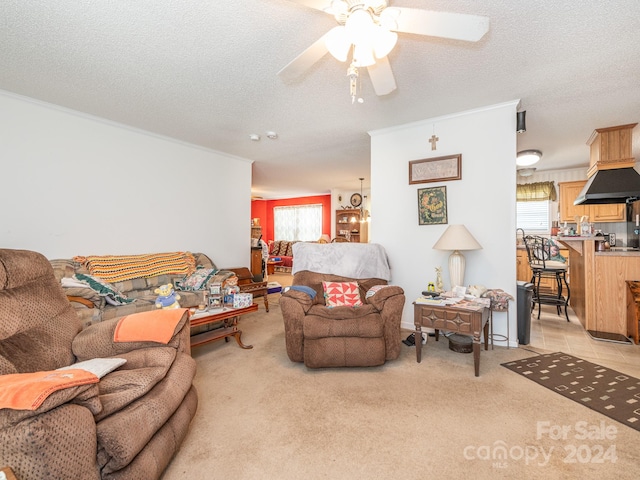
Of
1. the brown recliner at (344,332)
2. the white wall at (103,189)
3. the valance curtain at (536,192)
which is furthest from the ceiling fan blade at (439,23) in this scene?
the valance curtain at (536,192)

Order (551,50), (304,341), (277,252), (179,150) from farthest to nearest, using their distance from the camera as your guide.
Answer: (277,252), (179,150), (304,341), (551,50)

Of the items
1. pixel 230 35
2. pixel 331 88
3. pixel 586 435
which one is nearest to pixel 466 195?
pixel 331 88

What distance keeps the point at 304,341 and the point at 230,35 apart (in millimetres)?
2336

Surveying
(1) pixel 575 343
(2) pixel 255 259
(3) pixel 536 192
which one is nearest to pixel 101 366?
(1) pixel 575 343

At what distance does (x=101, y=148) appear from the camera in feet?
11.2

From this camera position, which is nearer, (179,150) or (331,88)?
(331,88)

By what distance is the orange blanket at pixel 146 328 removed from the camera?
1642 mm

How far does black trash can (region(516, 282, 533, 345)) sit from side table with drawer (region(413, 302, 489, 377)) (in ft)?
1.82

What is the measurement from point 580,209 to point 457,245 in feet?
14.2

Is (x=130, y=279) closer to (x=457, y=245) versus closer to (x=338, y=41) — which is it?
(x=338, y=41)

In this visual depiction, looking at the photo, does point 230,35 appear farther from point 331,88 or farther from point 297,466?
point 297,466

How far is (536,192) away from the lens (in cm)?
575

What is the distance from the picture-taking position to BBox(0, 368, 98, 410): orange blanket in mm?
878

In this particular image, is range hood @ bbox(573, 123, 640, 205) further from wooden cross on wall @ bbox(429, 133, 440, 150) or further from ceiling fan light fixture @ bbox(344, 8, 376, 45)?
ceiling fan light fixture @ bbox(344, 8, 376, 45)
